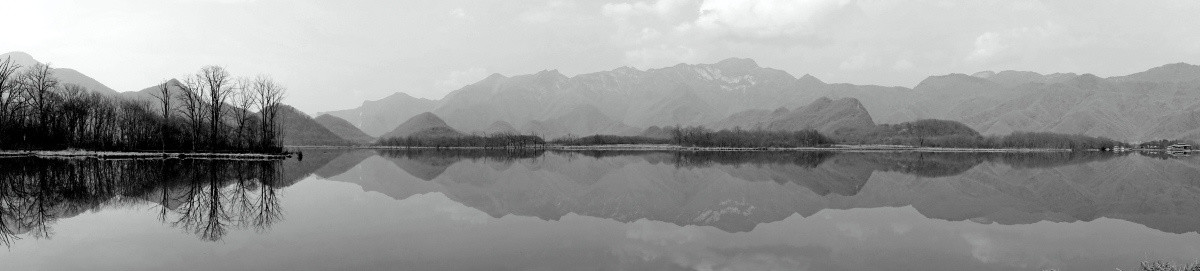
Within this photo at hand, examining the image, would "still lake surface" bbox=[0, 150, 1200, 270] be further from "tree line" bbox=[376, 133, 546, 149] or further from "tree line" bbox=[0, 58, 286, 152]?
"tree line" bbox=[376, 133, 546, 149]

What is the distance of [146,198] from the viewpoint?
20844 millimetres

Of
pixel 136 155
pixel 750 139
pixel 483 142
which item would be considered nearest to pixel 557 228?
pixel 136 155

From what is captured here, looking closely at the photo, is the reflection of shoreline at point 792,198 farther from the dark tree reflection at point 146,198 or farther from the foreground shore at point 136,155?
the foreground shore at point 136,155

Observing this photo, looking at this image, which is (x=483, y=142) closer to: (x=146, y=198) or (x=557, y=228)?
(x=146, y=198)

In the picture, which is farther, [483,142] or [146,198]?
[483,142]

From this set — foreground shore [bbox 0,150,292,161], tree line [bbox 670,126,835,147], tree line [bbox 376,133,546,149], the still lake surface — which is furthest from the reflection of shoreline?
tree line [bbox 376,133,546,149]

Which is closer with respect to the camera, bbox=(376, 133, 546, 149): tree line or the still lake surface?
the still lake surface

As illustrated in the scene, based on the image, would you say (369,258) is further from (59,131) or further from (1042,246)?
(59,131)

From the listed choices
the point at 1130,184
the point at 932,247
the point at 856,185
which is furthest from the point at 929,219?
the point at 1130,184

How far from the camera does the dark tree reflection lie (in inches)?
599

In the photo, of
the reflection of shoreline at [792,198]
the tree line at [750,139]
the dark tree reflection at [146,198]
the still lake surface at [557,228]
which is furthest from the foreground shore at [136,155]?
the tree line at [750,139]

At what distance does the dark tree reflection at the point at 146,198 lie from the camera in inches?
599

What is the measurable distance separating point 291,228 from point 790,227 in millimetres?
12510

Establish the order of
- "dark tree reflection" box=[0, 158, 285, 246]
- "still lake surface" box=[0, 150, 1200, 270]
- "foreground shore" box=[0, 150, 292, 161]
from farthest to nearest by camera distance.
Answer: "foreground shore" box=[0, 150, 292, 161] → "dark tree reflection" box=[0, 158, 285, 246] → "still lake surface" box=[0, 150, 1200, 270]
